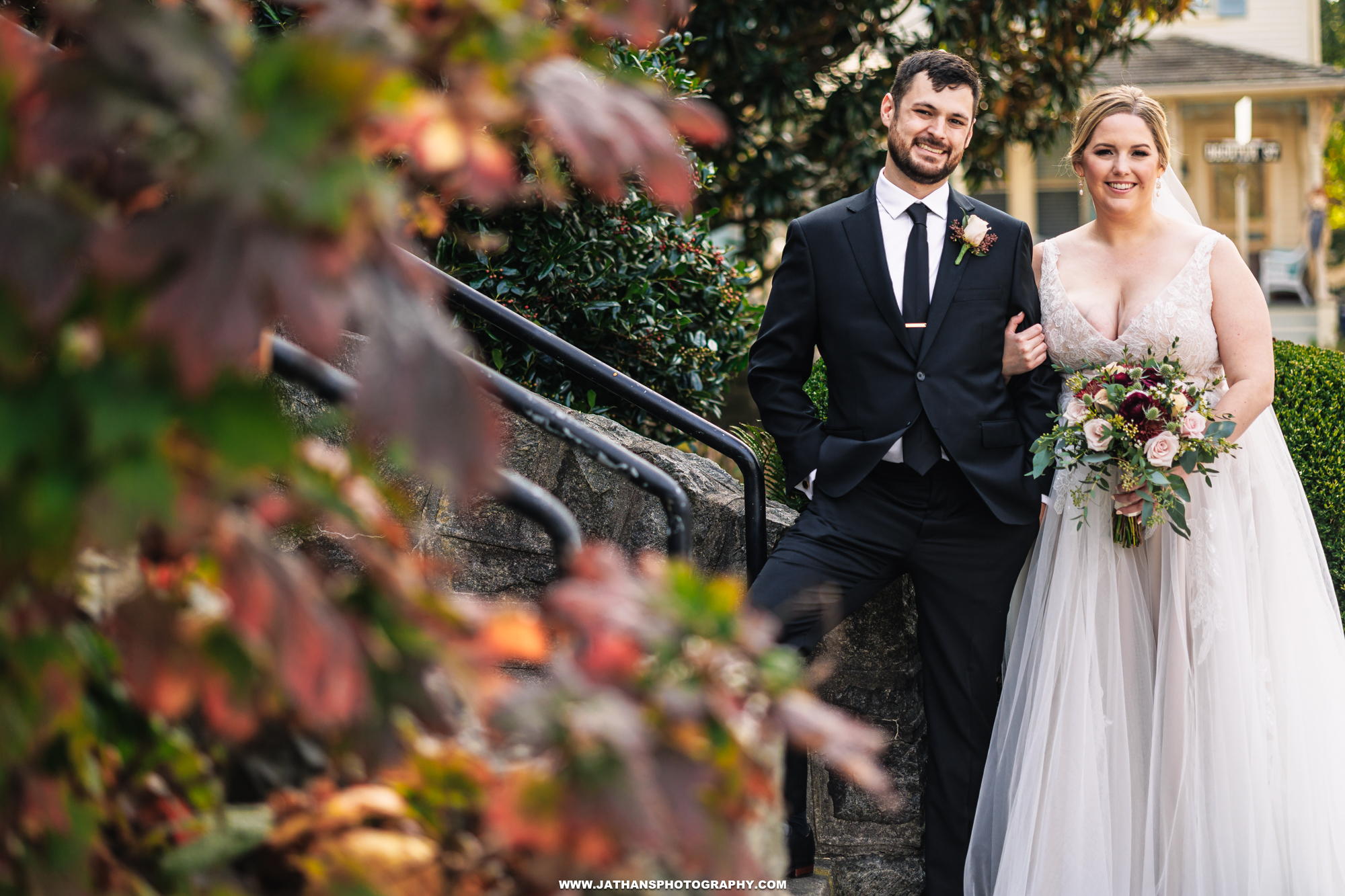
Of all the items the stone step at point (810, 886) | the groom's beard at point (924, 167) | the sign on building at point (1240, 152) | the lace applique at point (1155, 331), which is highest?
the sign on building at point (1240, 152)

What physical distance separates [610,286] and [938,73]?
1.32 meters

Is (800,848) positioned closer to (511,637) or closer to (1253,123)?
(511,637)

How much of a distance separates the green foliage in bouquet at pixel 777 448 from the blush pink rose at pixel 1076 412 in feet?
2.71

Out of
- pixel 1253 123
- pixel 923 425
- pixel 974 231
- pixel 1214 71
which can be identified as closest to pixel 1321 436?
pixel 974 231

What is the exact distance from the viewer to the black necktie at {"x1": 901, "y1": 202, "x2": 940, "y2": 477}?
328cm


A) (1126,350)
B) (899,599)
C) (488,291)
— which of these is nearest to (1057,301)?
(1126,350)

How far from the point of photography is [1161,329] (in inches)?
138

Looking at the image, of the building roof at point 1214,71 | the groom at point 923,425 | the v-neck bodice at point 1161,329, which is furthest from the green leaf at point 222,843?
the building roof at point 1214,71

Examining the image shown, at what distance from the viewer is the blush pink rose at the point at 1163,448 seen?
3240mm

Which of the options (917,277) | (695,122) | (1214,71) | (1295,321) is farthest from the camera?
(1295,321)

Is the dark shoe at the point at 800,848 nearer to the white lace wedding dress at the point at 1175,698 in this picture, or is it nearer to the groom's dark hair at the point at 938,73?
the white lace wedding dress at the point at 1175,698

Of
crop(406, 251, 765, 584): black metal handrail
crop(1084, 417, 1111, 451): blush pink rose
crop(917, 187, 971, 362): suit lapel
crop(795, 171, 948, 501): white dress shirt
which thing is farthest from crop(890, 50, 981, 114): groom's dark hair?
crop(406, 251, 765, 584): black metal handrail

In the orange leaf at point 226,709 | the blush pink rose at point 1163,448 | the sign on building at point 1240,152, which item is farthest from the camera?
the sign on building at point 1240,152

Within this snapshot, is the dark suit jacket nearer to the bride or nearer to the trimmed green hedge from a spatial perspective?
the bride
